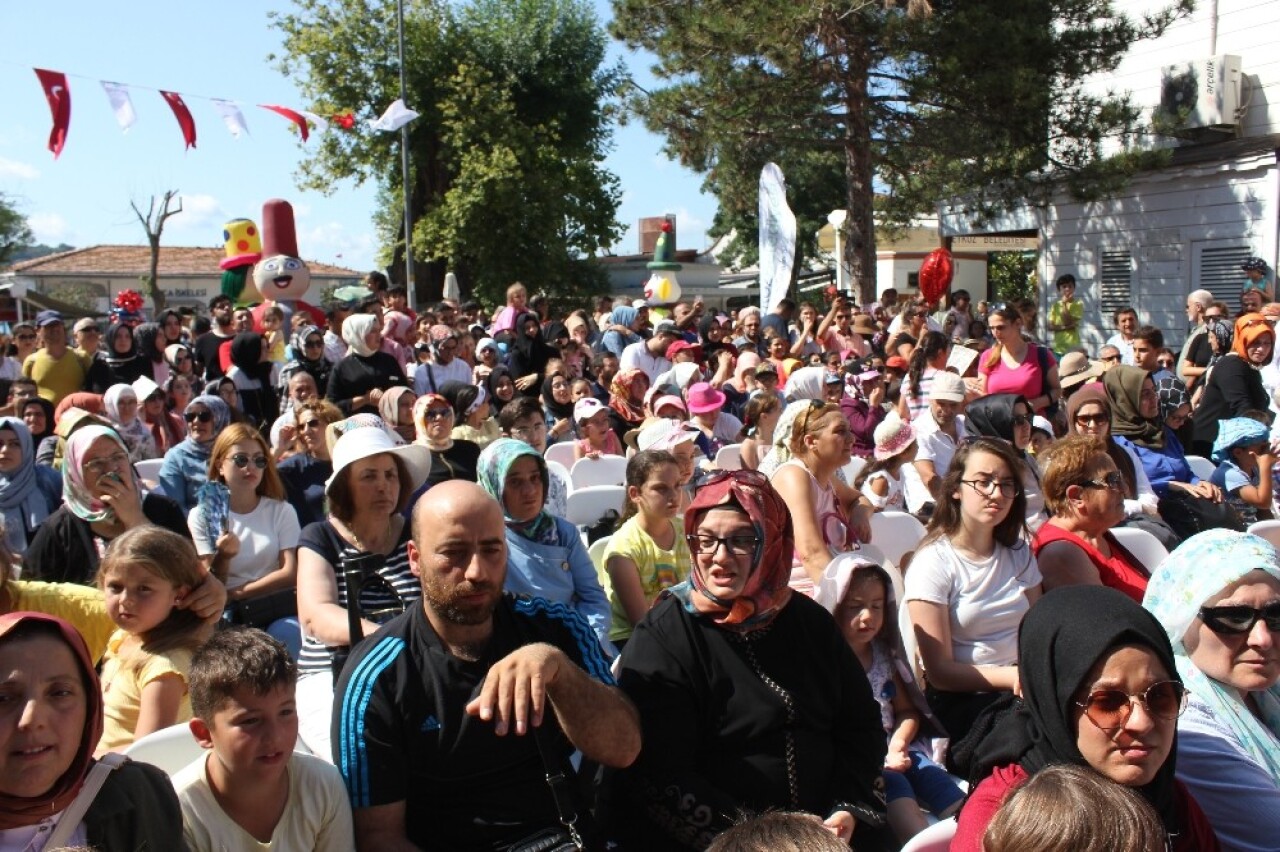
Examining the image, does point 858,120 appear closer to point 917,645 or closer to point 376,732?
point 917,645

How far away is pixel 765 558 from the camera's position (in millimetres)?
2570

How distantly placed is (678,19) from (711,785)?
1442 centimetres

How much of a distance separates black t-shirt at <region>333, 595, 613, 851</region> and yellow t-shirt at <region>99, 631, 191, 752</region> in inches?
30.7

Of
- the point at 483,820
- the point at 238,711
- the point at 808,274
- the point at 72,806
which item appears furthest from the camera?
the point at 808,274

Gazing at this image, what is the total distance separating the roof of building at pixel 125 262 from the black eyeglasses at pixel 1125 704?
56749 millimetres

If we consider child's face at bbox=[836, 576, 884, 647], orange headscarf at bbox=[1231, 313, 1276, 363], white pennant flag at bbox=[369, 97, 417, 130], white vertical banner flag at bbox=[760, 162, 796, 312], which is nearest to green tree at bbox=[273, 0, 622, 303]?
white pennant flag at bbox=[369, 97, 417, 130]

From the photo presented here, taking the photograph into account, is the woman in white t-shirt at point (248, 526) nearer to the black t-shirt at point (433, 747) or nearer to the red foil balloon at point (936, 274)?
the black t-shirt at point (433, 747)

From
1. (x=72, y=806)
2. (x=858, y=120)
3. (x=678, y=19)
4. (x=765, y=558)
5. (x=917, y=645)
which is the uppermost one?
(x=678, y=19)

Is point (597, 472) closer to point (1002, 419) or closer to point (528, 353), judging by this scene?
point (1002, 419)

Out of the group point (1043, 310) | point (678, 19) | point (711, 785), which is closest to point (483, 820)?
point (711, 785)

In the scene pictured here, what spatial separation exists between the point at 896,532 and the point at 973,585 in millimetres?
1669

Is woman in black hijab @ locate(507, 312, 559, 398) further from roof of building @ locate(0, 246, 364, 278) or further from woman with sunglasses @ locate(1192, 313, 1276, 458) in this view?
roof of building @ locate(0, 246, 364, 278)

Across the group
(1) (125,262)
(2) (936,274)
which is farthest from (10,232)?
(2) (936,274)

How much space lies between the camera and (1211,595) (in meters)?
2.49
